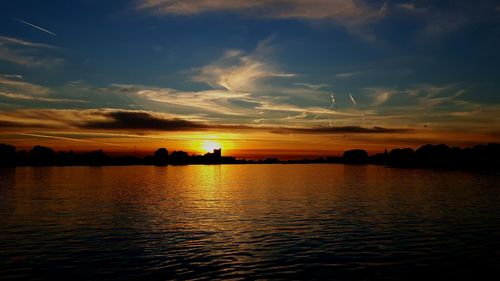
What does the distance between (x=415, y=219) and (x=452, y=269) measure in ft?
85.7

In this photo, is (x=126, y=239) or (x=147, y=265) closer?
(x=147, y=265)

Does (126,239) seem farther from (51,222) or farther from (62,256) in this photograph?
(51,222)

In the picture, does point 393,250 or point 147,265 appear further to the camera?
point 393,250

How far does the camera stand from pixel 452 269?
31.3m

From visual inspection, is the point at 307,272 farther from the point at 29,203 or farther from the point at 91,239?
the point at 29,203

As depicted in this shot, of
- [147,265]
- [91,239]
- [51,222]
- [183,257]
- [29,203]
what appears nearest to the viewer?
[147,265]

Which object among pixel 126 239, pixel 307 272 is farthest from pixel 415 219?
pixel 126 239

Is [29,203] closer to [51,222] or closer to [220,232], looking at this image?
[51,222]

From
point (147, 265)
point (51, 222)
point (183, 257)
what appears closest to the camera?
point (147, 265)

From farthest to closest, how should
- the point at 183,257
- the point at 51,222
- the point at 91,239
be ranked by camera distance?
1. the point at 51,222
2. the point at 91,239
3. the point at 183,257

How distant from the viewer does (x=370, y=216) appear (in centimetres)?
5944

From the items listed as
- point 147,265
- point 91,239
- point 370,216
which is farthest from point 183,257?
point 370,216

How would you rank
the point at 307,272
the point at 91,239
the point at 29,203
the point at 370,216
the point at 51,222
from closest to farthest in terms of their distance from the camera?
the point at 307,272, the point at 91,239, the point at 51,222, the point at 370,216, the point at 29,203

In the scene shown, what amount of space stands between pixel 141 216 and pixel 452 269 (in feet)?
141
